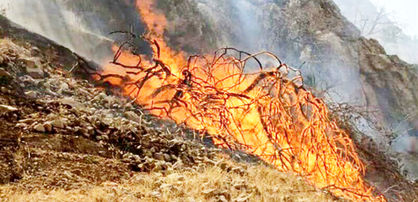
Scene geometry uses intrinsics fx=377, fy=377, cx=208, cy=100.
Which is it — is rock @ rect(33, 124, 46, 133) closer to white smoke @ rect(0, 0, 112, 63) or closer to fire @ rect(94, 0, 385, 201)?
fire @ rect(94, 0, 385, 201)

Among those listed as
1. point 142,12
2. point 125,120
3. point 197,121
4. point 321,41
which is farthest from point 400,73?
point 125,120

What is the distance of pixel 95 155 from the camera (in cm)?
305

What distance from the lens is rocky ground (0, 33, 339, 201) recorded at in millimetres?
2531

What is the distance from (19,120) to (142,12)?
5.56 meters

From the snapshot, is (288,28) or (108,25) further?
(288,28)

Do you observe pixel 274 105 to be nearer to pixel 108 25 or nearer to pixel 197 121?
pixel 197 121

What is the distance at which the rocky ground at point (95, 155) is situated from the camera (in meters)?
2.53

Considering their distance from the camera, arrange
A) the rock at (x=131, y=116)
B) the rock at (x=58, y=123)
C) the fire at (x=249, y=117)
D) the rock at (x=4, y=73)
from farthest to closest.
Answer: the fire at (x=249, y=117) → the rock at (x=131, y=116) → the rock at (x=4, y=73) → the rock at (x=58, y=123)

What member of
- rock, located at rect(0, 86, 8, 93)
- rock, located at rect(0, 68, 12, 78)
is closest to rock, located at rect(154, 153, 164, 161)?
rock, located at rect(0, 86, 8, 93)

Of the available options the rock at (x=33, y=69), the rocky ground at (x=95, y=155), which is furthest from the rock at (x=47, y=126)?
the rock at (x=33, y=69)

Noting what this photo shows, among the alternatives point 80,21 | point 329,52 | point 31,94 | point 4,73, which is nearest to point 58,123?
point 31,94

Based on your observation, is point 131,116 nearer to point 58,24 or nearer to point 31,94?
point 31,94

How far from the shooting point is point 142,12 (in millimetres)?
8195

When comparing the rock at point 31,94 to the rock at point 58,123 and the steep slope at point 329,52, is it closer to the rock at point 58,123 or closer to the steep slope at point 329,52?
the rock at point 58,123
